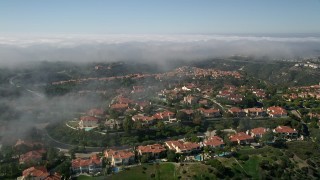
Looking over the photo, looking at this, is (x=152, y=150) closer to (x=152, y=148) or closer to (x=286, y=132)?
(x=152, y=148)

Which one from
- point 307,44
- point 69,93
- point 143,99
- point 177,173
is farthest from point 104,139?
point 307,44

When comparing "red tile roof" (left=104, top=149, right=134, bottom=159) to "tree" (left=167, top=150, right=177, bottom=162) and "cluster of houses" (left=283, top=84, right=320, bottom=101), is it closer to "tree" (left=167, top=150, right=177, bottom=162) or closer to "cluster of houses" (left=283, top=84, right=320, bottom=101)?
"tree" (left=167, top=150, right=177, bottom=162)

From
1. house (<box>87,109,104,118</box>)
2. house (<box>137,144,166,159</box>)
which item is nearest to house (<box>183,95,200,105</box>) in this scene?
house (<box>87,109,104,118</box>)

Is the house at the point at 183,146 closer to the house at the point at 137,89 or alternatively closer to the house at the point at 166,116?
the house at the point at 166,116

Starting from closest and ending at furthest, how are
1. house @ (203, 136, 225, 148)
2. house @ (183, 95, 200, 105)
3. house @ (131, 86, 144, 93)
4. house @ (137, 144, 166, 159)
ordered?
1. house @ (137, 144, 166, 159)
2. house @ (203, 136, 225, 148)
3. house @ (183, 95, 200, 105)
4. house @ (131, 86, 144, 93)

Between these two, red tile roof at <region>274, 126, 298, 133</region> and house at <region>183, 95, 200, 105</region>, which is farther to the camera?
house at <region>183, 95, 200, 105</region>

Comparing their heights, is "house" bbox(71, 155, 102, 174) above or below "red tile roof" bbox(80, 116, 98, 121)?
below

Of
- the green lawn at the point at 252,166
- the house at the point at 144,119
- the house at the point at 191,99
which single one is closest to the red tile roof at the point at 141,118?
the house at the point at 144,119

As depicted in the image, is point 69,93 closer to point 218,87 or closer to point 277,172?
point 218,87

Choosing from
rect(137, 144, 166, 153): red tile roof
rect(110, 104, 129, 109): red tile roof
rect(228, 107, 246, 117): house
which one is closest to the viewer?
rect(137, 144, 166, 153): red tile roof
